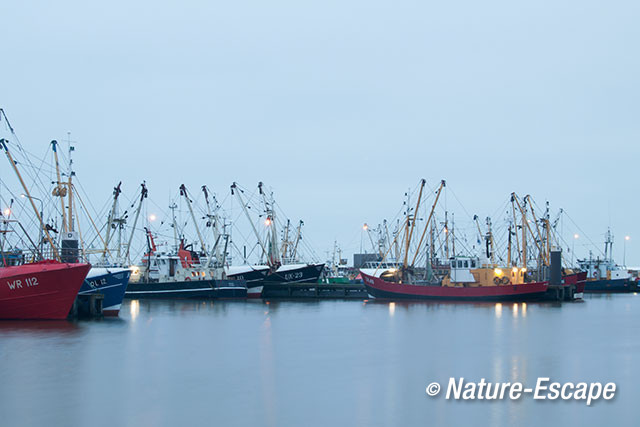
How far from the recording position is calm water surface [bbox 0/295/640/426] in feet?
66.5

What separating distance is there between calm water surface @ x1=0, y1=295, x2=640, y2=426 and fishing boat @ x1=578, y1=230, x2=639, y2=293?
5373 centimetres

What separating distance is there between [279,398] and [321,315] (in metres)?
31.2

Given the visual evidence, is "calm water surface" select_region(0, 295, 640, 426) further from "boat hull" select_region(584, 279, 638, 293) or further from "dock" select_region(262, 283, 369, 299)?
"boat hull" select_region(584, 279, 638, 293)

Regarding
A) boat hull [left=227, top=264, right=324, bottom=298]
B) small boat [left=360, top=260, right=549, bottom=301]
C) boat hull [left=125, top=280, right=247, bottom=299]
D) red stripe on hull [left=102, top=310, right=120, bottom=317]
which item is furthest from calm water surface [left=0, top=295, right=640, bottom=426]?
boat hull [left=227, top=264, right=324, bottom=298]

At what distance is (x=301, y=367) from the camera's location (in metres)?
28.4

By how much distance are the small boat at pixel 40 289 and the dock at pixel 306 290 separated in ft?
123

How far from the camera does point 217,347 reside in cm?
3400

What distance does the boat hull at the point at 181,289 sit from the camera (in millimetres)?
67750

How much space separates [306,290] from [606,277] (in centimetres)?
5244

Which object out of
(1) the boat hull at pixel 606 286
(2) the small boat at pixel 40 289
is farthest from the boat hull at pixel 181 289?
(1) the boat hull at pixel 606 286

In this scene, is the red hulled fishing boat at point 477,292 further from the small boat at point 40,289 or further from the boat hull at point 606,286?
the boat hull at point 606,286

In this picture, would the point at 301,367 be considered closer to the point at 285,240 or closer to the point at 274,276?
the point at 274,276

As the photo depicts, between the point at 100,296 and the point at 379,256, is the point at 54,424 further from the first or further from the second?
the point at 379,256

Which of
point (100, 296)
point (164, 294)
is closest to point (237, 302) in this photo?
point (164, 294)
